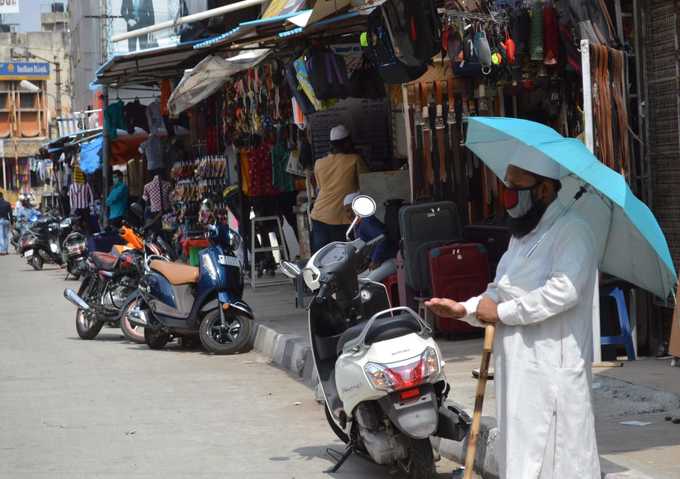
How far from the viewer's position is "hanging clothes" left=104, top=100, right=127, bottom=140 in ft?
71.4

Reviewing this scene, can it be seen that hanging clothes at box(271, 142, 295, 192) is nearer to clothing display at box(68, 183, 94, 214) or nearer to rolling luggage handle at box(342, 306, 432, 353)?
rolling luggage handle at box(342, 306, 432, 353)

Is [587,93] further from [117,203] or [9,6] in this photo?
[9,6]

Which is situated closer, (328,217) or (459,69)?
(459,69)

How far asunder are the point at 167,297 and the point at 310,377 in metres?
2.43

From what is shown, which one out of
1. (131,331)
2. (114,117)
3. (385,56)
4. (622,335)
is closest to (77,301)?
(131,331)

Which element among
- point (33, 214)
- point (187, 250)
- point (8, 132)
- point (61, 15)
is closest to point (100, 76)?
point (187, 250)

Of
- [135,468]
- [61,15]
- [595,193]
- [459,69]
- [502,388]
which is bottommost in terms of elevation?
[135,468]

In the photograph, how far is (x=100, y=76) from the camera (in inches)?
712

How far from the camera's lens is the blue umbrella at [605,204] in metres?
4.68

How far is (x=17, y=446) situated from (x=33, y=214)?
89.6 ft

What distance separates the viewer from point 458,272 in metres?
10.8

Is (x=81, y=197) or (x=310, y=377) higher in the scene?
(x=81, y=197)

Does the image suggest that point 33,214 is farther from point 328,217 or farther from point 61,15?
point 61,15

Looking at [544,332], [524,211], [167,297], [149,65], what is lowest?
[167,297]
